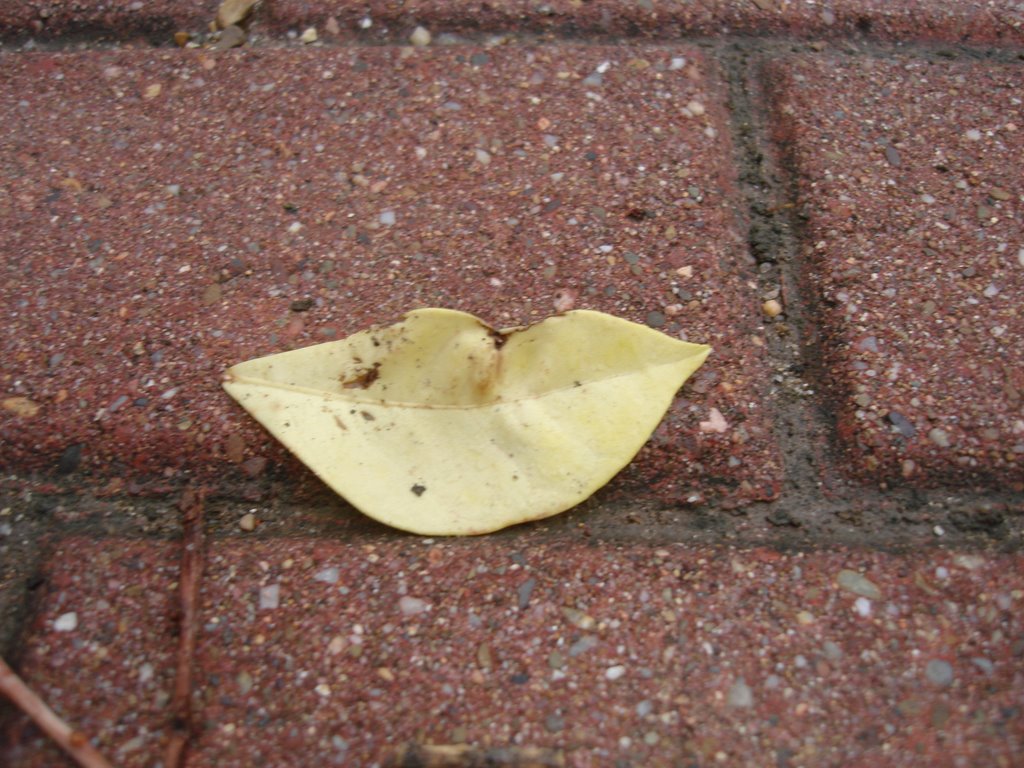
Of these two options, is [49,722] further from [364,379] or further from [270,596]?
[364,379]

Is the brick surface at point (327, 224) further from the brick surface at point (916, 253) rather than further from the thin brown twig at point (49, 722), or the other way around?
the thin brown twig at point (49, 722)

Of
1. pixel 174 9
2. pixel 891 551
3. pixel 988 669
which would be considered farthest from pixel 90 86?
pixel 988 669

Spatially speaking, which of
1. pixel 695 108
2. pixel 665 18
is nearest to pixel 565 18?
pixel 665 18

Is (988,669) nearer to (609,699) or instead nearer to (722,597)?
(722,597)

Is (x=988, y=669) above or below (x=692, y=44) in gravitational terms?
below

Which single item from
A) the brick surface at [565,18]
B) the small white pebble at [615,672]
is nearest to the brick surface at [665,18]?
the brick surface at [565,18]

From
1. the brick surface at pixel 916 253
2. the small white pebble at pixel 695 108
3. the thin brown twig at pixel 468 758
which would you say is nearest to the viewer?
the thin brown twig at pixel 468 758

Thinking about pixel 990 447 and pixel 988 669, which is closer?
pixel 988 669
